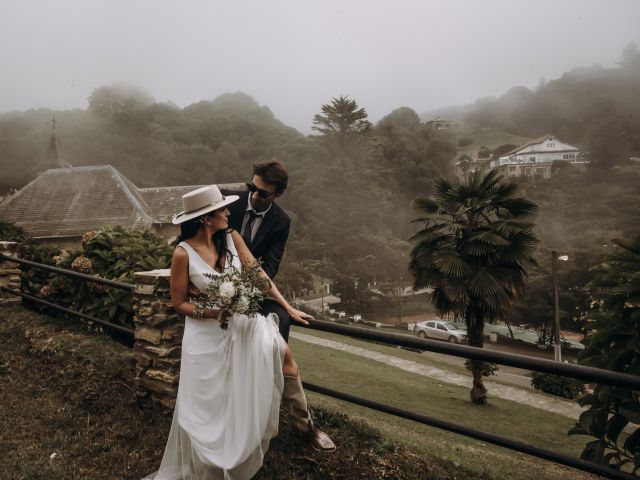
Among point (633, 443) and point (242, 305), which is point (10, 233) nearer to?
point (242, 305)

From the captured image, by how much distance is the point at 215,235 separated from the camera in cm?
281

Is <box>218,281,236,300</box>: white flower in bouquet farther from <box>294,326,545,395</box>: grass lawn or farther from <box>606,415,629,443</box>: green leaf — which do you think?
<box>294,326,545,395</box>: grass lawn

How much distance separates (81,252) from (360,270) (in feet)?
140

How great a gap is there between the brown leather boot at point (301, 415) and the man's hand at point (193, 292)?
734 millimetres

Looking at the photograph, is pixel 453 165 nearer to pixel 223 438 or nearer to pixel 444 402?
pixel 444 402

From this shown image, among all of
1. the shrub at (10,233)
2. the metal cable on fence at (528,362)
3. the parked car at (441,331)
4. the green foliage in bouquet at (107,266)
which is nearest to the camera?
the metal cable on fence at (528,362)

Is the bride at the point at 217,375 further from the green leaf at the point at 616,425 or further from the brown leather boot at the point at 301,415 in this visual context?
the green leaf at the point at 616,425

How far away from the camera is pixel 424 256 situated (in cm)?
1742

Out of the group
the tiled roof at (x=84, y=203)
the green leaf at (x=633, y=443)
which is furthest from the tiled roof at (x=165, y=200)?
the green leaf at (x=633, y=443)

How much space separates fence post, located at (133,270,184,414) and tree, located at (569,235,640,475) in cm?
310

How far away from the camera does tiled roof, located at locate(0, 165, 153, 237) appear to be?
34.9 metres

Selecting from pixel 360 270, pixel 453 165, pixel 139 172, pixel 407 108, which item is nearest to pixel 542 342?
pixel 360 270

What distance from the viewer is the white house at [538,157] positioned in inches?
3952

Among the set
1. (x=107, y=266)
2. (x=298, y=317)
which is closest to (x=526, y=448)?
(x=298, y=317)
